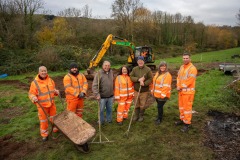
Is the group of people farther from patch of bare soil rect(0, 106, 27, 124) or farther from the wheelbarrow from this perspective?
patch of bare soil rect(0, 106, 27, 124)

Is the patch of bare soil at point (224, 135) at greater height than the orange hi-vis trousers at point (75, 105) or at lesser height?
lesser

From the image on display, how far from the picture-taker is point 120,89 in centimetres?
555

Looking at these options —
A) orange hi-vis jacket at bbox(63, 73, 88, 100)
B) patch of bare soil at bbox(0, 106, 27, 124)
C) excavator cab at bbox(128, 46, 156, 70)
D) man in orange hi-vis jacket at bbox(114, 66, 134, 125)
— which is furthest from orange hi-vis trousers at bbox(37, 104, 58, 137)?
excavator cab at bbox(128, 46, 156, 70)

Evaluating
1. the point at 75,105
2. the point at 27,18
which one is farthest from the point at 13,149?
the point at 27,18

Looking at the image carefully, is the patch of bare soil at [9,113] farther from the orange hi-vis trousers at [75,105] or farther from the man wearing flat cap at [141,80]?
the man wearing flat cap at [141,80]

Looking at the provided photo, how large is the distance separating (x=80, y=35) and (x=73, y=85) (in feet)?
74.0

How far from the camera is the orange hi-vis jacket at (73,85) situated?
16.4 feet

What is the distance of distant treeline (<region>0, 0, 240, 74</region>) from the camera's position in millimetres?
17891

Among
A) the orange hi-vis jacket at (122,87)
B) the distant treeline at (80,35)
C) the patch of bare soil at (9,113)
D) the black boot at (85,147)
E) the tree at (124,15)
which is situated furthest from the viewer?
the tree at (124,15)

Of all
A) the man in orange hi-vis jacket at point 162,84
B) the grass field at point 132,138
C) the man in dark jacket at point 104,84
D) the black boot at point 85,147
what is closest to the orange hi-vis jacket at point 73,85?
the man in dark jacket at point 104,84

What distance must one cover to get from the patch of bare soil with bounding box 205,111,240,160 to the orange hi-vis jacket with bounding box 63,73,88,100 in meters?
3.54

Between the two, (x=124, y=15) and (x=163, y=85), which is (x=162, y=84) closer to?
(x=163, y=85)

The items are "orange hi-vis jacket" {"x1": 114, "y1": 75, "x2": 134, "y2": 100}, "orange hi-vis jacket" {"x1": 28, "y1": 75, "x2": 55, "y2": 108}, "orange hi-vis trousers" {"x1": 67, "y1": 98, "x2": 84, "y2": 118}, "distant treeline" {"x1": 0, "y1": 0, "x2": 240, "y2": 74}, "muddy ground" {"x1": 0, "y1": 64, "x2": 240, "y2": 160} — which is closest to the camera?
"muddy ground" {"x1": 0, "y1": 64, "x2": 240, "y2": 160}

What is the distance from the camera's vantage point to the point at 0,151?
446cm
